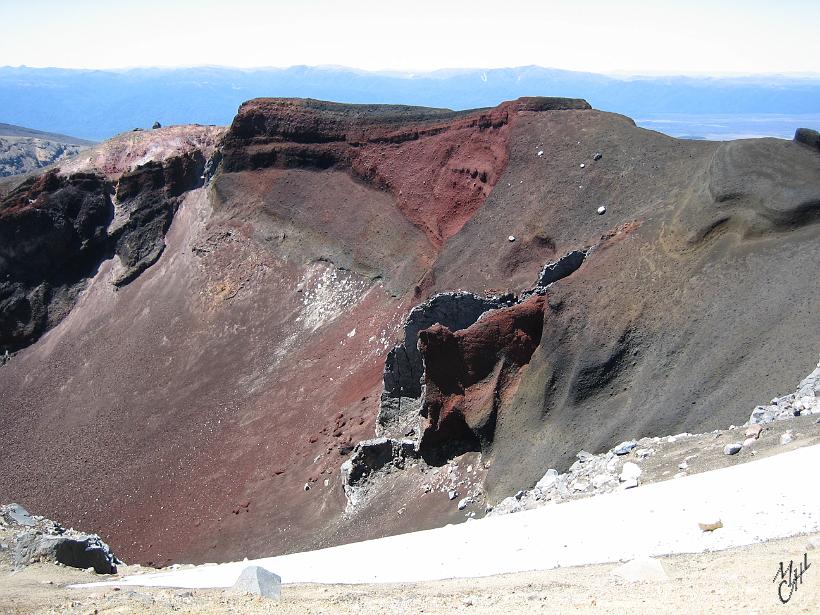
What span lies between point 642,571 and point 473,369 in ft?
35.9

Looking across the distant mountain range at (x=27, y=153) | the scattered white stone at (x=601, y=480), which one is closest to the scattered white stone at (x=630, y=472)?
the scattered white stone at (x=601, y=480)

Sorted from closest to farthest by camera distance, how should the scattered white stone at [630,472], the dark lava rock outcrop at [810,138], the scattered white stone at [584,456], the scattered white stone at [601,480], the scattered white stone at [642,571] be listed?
the scattered white stone at [642,571] → the scattered white stone at [630,472] → the scattered white stone at [601,480] → the scattered white stone at [584,456] → the dark lava rock outcrop at [810,138]

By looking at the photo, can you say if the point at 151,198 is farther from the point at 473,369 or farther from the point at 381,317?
the point at 473,369

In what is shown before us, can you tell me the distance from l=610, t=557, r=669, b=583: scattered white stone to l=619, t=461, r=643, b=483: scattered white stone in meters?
3.03

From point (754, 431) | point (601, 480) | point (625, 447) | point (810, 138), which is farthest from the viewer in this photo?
point (810, 138)

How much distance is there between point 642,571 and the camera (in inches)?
371

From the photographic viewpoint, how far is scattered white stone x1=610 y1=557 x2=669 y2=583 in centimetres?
917

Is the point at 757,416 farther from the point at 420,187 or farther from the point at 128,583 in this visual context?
the point at 420,187

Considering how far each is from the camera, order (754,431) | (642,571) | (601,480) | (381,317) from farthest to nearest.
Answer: (381,317) < (601,480) < (754,431) < (642,571)

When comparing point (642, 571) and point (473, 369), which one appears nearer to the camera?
point (642, 571)

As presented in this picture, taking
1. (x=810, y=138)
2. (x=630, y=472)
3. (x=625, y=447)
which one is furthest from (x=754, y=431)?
(x=810, y=138)

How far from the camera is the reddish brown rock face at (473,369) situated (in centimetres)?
1958

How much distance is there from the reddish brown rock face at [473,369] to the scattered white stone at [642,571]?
9.44 m

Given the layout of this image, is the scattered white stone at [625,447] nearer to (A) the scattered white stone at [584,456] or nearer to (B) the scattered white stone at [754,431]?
(A) the scattered white stone at [584,456]
